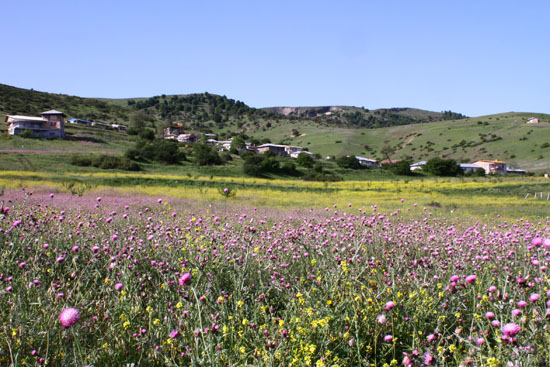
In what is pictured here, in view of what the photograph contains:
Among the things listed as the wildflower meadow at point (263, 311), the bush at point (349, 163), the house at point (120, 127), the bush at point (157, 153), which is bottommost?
the bush at point (349, 163)

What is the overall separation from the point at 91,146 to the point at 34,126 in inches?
609

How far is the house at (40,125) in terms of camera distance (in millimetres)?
68375

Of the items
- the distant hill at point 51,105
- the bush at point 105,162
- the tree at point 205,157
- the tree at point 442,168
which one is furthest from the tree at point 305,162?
the distant hill at point 51,105

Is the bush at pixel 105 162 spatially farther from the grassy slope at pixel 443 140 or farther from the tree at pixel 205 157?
the grassy slope at pixel 443 140

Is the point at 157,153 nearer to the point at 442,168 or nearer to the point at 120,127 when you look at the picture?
the point at 442,168

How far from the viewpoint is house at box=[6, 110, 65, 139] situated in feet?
224

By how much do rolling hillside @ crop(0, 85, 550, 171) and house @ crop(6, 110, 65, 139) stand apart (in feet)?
7.86

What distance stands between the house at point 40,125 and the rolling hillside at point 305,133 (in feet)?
7.86

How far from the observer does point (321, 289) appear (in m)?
3.28

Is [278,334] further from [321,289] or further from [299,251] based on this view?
[299,251]

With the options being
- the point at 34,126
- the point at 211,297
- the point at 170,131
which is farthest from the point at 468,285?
the point at 170,131

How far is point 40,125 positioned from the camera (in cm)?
7100

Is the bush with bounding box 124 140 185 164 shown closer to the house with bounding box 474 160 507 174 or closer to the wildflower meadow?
the wildflower meadow

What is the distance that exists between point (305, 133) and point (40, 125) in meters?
88.8
